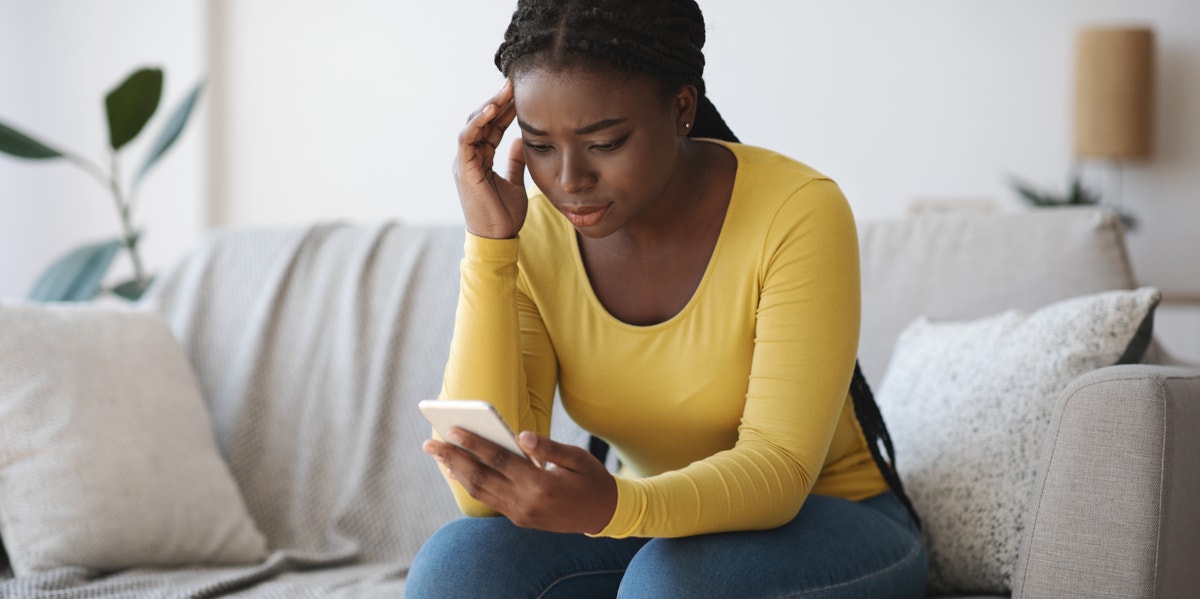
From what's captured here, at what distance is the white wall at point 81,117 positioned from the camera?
3303 mm

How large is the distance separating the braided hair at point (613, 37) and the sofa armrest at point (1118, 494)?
55 centimetres

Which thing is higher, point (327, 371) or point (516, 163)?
point (516, 163)

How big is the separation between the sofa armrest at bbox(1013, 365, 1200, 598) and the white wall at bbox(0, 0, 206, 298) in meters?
2.95

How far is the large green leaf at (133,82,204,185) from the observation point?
2416 millimetres

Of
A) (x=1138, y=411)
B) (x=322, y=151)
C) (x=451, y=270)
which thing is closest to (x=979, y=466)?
(x=1138, y=411)

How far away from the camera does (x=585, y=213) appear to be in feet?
3.80

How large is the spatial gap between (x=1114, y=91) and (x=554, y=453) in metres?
2.63

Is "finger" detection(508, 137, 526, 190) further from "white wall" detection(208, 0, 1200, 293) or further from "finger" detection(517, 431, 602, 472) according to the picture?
"white wall" detection(208, 0, 1200, 293)

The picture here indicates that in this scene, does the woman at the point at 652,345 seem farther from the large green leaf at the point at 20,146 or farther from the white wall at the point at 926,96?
the white wall at the point at 926,96

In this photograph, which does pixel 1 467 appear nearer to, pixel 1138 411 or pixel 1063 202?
pixel 1138 411

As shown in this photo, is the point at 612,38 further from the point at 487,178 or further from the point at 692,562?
the point at 692,562

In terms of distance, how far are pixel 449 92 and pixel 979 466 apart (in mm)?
2434

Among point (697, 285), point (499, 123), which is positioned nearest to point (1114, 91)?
point (697, 285)

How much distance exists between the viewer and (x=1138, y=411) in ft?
3.84
